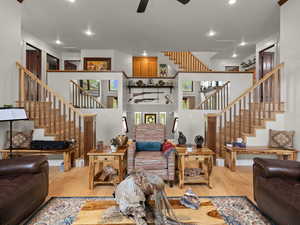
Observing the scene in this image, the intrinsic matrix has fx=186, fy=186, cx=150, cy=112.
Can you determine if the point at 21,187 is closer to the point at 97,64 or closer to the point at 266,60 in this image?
the point at 97,64

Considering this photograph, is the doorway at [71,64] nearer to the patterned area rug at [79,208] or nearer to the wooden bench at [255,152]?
the patterned area rug at [79,208]

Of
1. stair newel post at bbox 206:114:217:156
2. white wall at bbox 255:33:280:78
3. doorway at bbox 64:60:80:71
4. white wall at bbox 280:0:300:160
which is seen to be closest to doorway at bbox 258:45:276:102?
white wall at bbox 255:33:280:78

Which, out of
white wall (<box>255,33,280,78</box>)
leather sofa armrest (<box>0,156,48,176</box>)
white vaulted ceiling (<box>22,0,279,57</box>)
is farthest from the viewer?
white wall (<box>255,33,280,78</box>)

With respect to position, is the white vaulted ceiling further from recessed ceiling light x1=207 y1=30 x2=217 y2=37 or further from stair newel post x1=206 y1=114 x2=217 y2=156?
stair newel post x1=206 y1=114 x2=217 y2=156

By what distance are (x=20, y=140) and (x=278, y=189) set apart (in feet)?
14.7

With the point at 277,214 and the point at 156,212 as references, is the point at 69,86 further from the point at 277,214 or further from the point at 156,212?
the point at 277,214

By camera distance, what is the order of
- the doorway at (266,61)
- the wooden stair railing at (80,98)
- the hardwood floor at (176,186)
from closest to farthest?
1. the hardwood floor at (176,186)
2. the doorway at (266,61)
3. the wooden stair railing at (80,98)

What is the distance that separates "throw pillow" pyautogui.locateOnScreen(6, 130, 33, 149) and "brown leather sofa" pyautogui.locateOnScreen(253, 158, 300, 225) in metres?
4.21

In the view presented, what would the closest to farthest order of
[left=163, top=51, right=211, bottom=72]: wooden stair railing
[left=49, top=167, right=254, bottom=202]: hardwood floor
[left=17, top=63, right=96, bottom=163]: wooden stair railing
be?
1. [left=49, top=167, right=254, bottom=202]: hardwood floor
2. [left=17, top=63, right=96, bottom=163]: wooden stair railing
3. [left=163, top=51, right=211, bottom=72]: wooden stair railing

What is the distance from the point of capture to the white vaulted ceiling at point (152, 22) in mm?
4352

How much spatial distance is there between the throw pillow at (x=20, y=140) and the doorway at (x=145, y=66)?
607cm

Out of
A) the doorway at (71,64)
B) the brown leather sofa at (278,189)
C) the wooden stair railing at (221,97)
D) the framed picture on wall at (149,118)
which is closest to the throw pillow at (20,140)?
the brown leather sofa at (278,189)

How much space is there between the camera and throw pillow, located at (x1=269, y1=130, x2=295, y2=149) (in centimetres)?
378

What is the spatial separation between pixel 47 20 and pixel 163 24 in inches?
126
